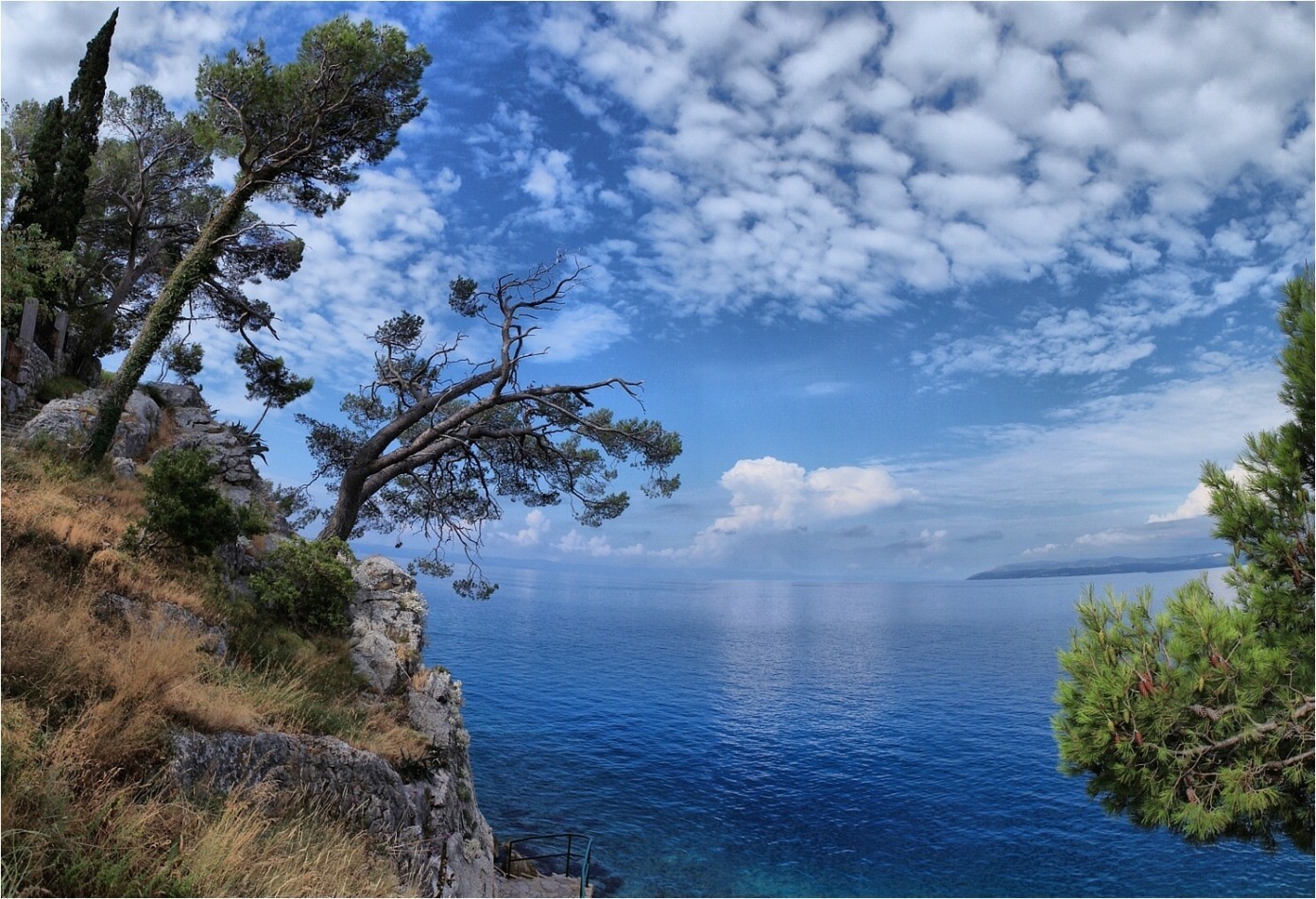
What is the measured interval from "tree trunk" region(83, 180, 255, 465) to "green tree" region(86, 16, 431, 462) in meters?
0.02

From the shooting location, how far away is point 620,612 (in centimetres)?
13312

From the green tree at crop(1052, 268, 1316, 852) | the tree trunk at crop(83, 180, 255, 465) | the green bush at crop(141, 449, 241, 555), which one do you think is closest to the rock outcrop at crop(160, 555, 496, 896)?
the green bush at crop(141, 449, 241, 555)

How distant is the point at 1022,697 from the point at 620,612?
3585 inches

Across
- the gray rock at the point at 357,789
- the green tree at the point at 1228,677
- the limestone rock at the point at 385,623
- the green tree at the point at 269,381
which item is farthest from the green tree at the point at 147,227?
the green tree at the point at 1228,677

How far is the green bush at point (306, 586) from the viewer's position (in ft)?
42.9

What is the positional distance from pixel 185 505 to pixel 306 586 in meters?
2.94

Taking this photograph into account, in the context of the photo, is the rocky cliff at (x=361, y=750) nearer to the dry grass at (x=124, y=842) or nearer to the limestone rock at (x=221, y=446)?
the limestone rock at (x=221, y=446)

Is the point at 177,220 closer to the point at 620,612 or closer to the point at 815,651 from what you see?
the point at 815,651

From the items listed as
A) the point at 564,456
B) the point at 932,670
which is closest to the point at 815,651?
the point at 932,670

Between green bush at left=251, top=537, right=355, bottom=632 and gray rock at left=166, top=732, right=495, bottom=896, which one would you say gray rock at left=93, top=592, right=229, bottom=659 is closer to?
green bush at left=251, top=537, right=355, bottom=632

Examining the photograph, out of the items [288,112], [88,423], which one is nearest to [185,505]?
[88,423]

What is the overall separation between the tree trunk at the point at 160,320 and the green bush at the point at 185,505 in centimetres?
481

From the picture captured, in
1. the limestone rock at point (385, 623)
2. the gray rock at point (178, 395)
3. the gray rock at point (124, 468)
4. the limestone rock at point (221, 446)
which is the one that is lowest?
the limestone rock at point (385, 623)

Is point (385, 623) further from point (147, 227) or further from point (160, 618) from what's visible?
point (147, 227)
